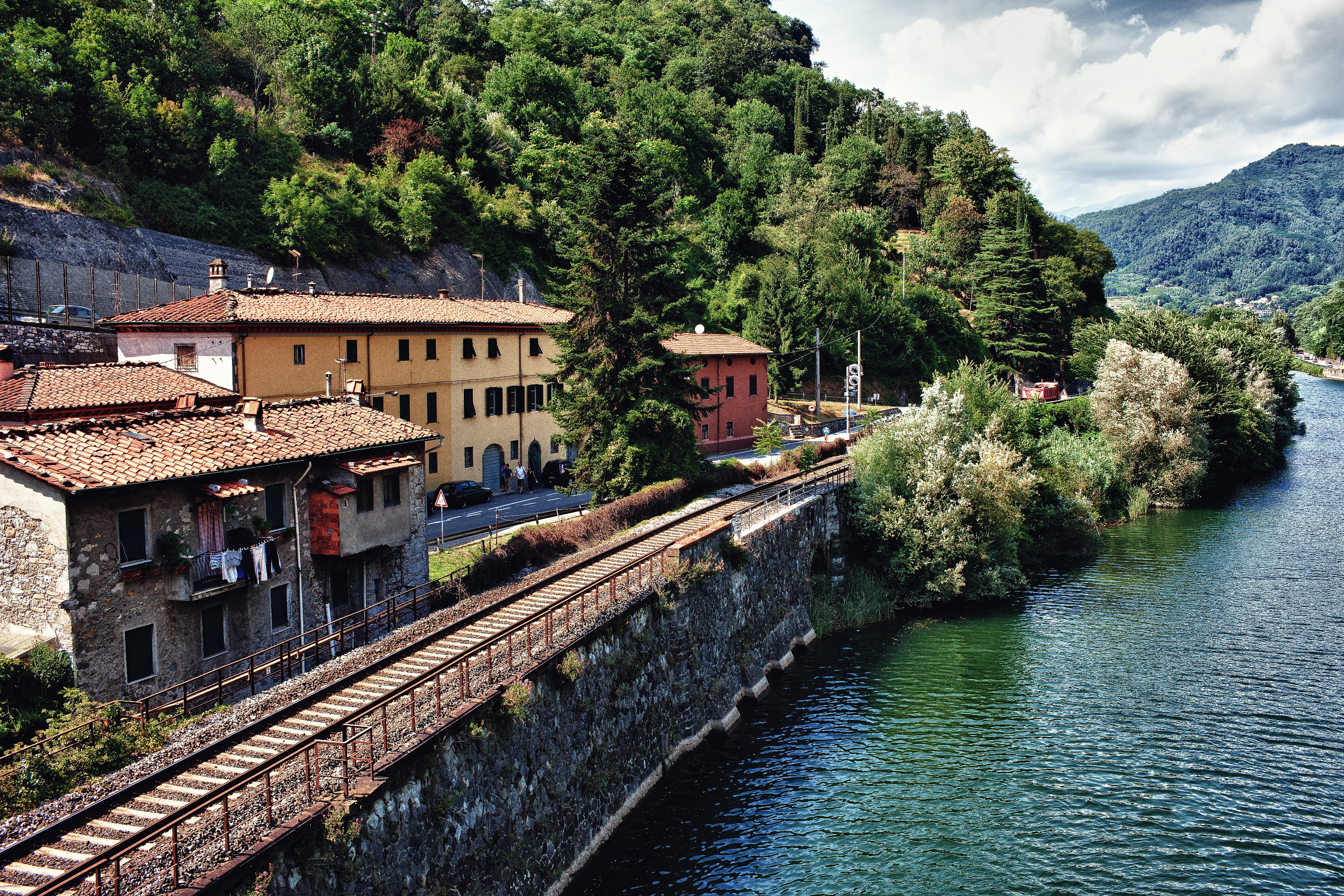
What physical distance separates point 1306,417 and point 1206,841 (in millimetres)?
91551

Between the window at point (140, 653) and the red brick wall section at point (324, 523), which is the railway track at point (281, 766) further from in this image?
the red brick wall section at point (324, 523)

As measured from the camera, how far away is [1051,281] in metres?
94.1

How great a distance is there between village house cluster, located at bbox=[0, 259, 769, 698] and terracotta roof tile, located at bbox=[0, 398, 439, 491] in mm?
64

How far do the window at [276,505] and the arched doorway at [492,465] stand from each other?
910 inches

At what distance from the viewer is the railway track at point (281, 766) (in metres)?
10.7

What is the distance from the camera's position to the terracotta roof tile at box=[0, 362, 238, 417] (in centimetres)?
2483

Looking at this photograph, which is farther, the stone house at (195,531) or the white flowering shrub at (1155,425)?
the white flowering shrub at (1155,425)

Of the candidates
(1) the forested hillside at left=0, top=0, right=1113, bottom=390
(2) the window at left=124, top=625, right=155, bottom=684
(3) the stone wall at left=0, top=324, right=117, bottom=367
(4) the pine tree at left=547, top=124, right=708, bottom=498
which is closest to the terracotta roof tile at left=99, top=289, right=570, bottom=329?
(3) the stone wall at left=0, top=324, right=117, bottom=367

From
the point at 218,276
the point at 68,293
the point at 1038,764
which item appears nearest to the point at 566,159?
the point at 218,276

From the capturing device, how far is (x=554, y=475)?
162 ft

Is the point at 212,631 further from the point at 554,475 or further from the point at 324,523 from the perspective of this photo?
the point at 554,475

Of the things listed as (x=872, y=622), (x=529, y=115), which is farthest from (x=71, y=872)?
(x=529, y=115)

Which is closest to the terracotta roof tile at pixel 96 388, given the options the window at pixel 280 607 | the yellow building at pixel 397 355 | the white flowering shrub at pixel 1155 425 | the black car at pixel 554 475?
the yellow building at pixel 397 355

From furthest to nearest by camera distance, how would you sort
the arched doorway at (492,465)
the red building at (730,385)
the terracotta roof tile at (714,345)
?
the red building at (730,385), the terracotta roof tile at (714,345), the arched doorway at (492,465)
